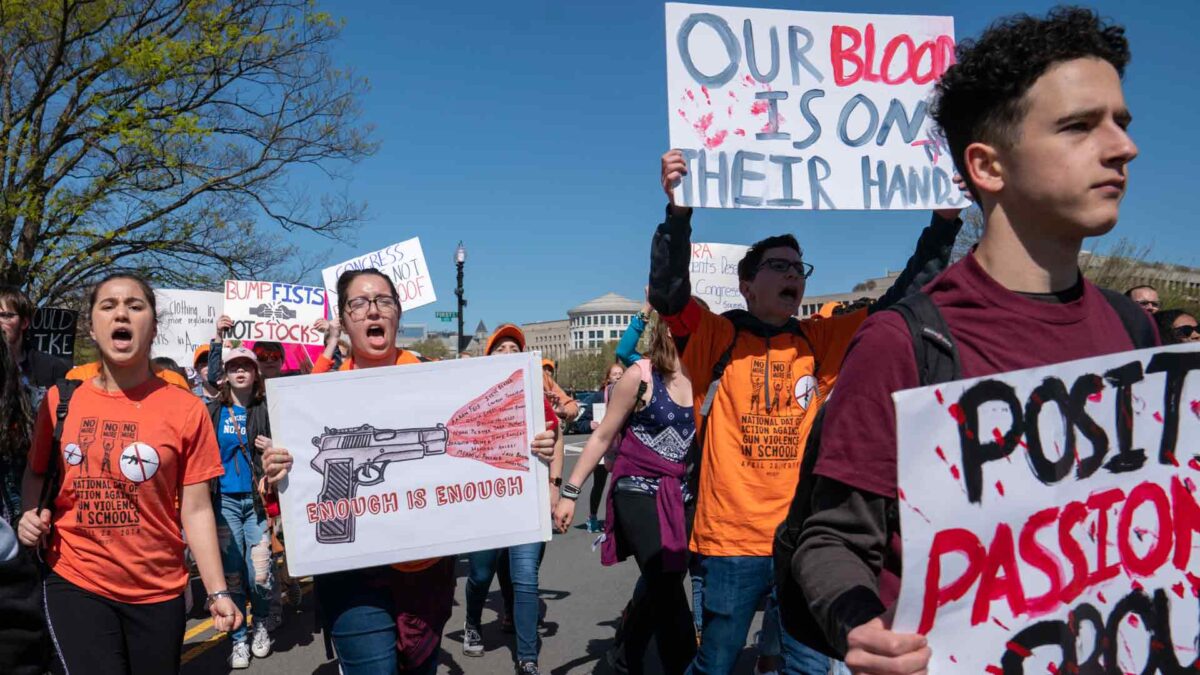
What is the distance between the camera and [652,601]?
15.0ft

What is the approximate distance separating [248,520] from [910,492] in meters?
5.82

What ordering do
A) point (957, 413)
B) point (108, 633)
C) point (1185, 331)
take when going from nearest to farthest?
point (957, 413) < point (108, 633) < point (1185, 331)

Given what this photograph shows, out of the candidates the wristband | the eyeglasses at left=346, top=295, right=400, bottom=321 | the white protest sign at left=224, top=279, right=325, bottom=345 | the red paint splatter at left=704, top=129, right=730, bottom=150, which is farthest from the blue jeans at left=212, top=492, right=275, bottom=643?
the white protest sign at left=224, top=279, right=325, bottom=345

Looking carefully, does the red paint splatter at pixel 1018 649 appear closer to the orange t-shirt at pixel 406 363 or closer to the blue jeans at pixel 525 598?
the orange t-shirt at pixel 406 363

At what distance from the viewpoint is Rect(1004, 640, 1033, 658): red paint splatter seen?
60.6 inches

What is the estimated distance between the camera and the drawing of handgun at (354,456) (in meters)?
3.41

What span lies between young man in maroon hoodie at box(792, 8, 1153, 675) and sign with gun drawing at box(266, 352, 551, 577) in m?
2.12

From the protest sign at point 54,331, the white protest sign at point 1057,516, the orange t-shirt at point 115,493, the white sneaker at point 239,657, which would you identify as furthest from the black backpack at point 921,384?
the protest sign at point 54,331

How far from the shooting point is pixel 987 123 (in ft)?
5.74

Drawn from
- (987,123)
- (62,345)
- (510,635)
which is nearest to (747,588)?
(987,123)

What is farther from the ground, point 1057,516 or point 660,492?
point 1057,516

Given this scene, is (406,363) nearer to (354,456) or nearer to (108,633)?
(354,456)

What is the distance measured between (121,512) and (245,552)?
3.17 metres

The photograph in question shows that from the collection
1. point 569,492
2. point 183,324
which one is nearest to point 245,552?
point 569,492
